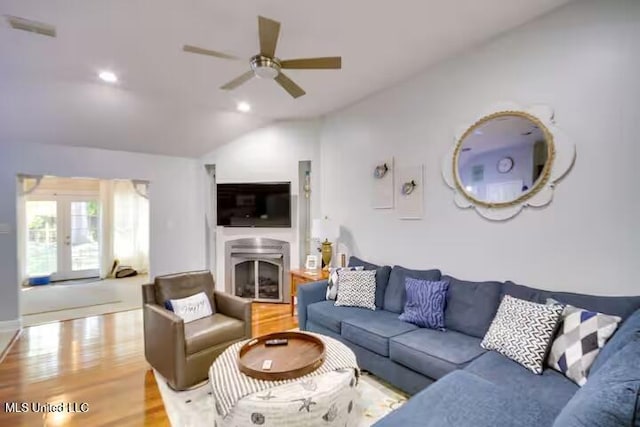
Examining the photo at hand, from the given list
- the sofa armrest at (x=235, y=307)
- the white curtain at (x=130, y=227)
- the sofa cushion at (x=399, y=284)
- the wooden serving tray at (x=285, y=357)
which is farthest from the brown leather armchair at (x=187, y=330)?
the white curtain at (x=130, y=227)

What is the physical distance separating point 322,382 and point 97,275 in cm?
745

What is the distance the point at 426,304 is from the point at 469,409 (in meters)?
1.30

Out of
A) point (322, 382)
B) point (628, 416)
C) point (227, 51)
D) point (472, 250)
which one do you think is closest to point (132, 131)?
point (227, 51)

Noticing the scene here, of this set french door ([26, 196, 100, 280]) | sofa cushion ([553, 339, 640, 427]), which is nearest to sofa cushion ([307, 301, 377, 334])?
sofa cushion ([553, 339, 640, 427])

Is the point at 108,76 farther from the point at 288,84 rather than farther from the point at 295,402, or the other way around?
the point at 295,402

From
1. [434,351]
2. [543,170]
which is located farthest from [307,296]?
[543,170]

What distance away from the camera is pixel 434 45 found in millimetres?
2920

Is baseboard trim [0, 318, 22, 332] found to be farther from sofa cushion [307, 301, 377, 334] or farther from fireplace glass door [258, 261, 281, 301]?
sofa cushion [307, 301, 377, 334]

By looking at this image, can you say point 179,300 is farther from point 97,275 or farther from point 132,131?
point 97,275

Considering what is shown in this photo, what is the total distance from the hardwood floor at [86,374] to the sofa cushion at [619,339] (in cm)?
267

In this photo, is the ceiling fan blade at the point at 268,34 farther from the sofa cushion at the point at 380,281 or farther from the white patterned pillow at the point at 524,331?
the white patterned pillow at the point at 524,331

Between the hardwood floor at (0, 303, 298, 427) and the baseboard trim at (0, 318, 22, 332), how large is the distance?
0.55ft

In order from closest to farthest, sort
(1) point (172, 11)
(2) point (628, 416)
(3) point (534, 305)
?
(2) point (628, 416) → (3) point (534, 305) → (1) point (172, 11)

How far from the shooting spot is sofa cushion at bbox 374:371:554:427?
4.75ft
